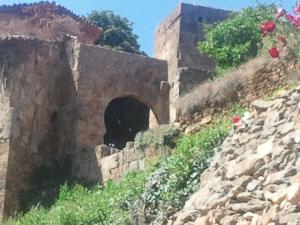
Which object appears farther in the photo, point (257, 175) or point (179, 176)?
point (179, 176)

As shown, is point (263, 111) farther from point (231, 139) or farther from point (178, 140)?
point (178, 140)

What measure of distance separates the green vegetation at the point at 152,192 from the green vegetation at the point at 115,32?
1396cm

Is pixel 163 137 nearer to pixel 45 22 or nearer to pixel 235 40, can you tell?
pixel 235 40

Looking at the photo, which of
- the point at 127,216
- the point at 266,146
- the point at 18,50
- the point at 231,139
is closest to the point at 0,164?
the point at 18,50

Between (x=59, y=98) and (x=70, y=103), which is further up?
(x=59, y=98)

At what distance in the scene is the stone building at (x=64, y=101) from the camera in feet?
57.9

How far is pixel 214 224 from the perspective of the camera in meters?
Answer: 8.91

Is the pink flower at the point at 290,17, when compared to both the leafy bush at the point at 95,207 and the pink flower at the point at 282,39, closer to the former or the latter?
the pink flower at the point at 282,39

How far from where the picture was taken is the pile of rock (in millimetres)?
8148

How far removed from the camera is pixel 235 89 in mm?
13688

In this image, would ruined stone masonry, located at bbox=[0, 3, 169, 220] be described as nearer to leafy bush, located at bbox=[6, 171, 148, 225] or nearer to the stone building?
the stone building

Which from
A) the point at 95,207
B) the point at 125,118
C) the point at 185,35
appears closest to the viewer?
the point at 95,207

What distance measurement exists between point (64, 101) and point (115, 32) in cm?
1016

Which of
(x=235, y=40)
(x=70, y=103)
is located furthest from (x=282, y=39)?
(x=70, y=103)
